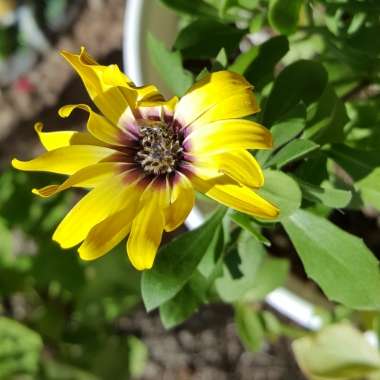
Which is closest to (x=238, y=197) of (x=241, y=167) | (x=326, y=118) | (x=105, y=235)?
(x=241, y=167)

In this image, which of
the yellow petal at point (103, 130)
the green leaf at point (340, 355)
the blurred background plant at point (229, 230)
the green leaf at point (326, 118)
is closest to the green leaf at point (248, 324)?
the blurred background plant at point (229, 230)

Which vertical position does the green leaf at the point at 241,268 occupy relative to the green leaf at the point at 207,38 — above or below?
below

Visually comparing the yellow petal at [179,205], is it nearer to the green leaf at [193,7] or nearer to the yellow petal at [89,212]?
the yellow petal at [89,212]

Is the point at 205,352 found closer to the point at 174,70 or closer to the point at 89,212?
the point at 174,70

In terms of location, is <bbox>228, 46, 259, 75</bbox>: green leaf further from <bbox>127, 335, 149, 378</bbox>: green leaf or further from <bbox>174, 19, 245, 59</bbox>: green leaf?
<bbox>127, 335, 149, 378</bbox>: green leaf

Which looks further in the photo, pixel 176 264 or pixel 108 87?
pixel 176 264
